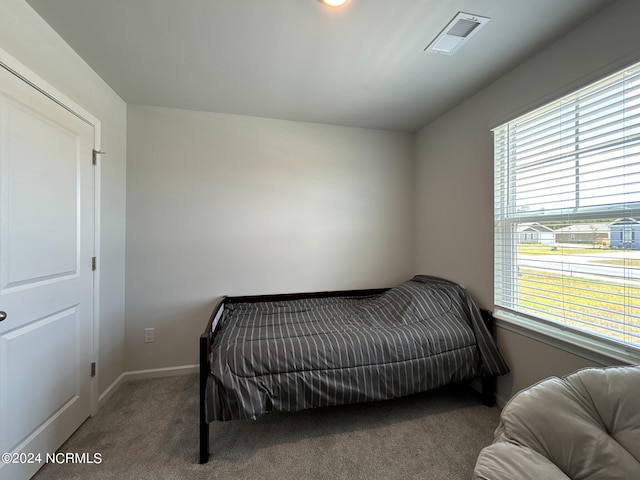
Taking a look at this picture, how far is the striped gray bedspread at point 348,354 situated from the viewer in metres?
1.46

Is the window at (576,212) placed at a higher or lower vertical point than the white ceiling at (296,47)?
lower

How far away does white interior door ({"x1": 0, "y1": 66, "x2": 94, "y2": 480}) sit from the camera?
1.23m

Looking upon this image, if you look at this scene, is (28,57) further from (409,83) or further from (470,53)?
(470,53)

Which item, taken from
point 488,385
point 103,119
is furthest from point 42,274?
point 488,385

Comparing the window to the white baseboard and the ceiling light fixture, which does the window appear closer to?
the ceiling light fixture

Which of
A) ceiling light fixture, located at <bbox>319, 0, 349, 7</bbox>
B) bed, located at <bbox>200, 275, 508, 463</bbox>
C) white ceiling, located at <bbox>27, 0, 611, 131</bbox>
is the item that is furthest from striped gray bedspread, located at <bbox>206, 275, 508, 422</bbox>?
ceiling light fixture, located at <bbox>319, 0, 349, 7</bbox>

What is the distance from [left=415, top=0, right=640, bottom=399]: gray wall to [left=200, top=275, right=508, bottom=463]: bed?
211mm

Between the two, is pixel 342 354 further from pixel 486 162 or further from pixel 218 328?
pixel 486 162

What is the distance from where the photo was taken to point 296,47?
160cm

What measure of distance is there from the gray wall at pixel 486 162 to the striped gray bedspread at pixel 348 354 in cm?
21

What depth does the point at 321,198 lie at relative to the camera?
2.70 meters

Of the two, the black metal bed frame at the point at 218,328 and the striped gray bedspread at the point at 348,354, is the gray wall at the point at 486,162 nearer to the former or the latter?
the black metal bed frame at the point at 218,328

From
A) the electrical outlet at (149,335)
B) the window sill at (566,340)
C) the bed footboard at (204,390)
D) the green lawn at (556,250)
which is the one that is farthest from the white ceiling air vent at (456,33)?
the electrical outlet at (149,335)

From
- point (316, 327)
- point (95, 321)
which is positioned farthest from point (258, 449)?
point (95, 321)
